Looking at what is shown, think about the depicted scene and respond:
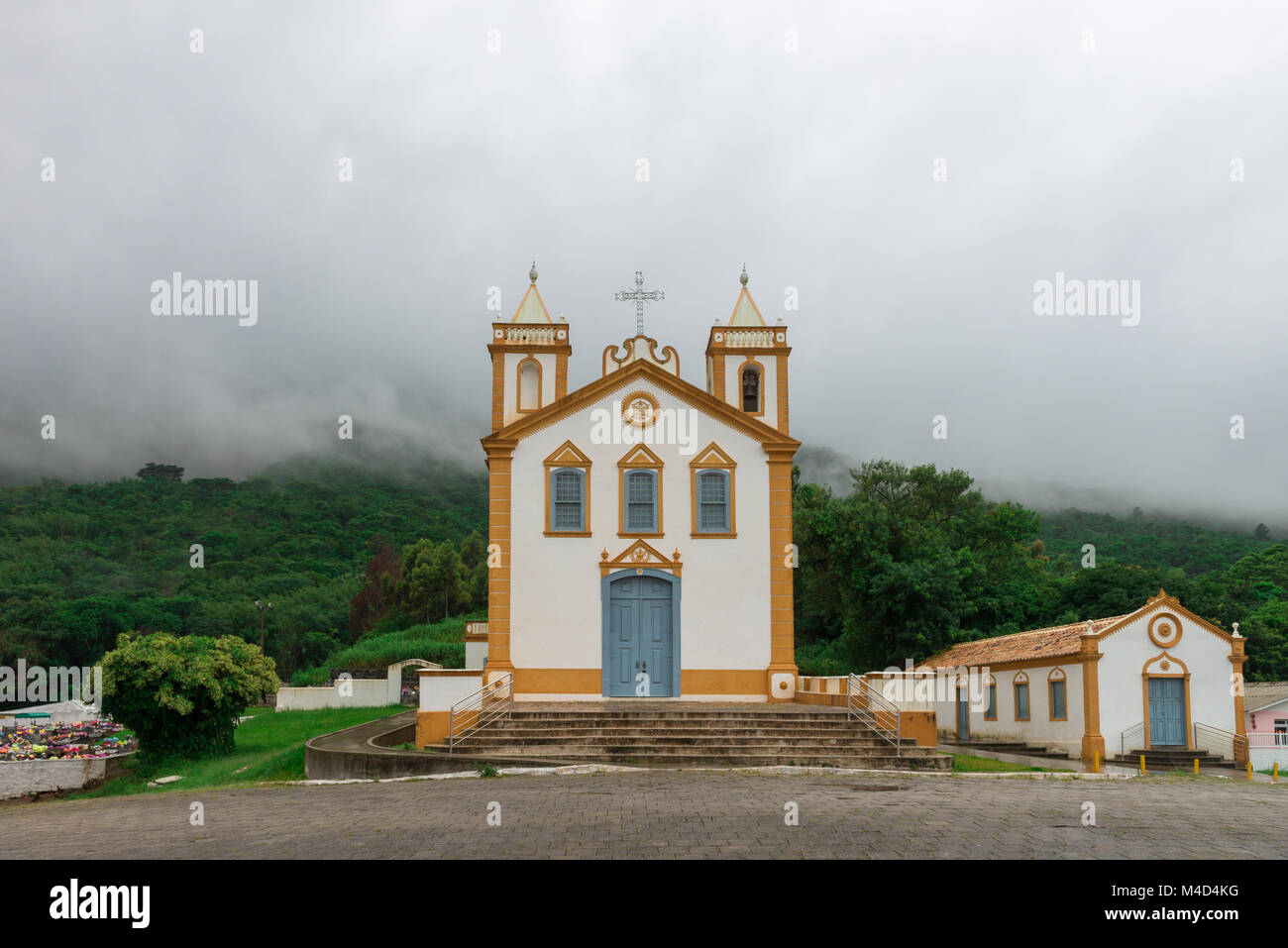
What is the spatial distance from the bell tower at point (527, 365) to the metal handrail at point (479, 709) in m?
5.81

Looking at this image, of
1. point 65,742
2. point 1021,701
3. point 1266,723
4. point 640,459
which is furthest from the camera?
point 1266,723

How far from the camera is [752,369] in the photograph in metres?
22.9

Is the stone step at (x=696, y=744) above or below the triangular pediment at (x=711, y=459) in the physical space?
below

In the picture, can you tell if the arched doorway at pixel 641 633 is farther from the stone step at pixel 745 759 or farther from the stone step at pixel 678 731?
the stone step at pixel 745 759

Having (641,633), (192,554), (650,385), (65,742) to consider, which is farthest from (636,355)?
(192,554)

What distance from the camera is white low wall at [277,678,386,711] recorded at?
36.0 m

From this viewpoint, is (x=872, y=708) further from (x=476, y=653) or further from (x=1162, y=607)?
(x=476, y=653)

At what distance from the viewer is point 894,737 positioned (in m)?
17.0

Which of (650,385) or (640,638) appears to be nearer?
(640,638)

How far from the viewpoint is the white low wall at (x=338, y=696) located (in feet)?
118

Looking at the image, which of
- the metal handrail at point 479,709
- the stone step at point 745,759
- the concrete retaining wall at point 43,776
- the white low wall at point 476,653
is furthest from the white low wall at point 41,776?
the white low wall at point 476,653

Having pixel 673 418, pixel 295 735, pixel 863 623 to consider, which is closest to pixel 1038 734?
pixel 863 623

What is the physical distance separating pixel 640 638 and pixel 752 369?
6.31m

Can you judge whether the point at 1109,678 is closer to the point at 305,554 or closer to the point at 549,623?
the point at 549,623
